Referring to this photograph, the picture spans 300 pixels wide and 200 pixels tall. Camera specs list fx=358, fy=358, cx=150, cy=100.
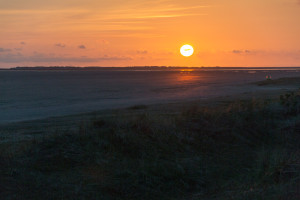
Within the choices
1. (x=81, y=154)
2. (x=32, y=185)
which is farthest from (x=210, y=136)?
(x=32, y=185)

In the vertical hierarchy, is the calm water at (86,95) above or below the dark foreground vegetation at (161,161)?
above

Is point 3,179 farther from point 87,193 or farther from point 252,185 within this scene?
point 252,185

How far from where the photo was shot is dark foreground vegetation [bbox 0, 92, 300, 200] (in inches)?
270

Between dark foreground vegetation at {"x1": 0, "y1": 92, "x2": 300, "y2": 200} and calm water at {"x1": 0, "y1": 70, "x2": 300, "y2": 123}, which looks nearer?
dark foreground vegetation at {"x1": 0, "y1": 92, "x2": 300, "y2": 200}

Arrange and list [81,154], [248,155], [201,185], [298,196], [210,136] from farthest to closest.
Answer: [210,136], [248,155], [81,154], [201,185], [298,196]

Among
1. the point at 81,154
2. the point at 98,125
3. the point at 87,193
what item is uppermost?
the point at 98,125

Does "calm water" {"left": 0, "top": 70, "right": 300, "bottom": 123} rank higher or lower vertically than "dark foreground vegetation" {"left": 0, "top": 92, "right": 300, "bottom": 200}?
higher

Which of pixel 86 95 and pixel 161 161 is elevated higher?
pixel 86 95

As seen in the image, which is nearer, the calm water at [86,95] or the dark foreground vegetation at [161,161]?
the dark foreground vegetation at [161,161]

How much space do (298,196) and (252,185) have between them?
1321 millimetres

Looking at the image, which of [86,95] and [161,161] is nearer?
[161,161]

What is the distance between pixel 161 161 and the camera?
8539 mm

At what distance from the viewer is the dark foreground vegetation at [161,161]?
6.86 meters

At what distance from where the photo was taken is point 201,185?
24.9ft
